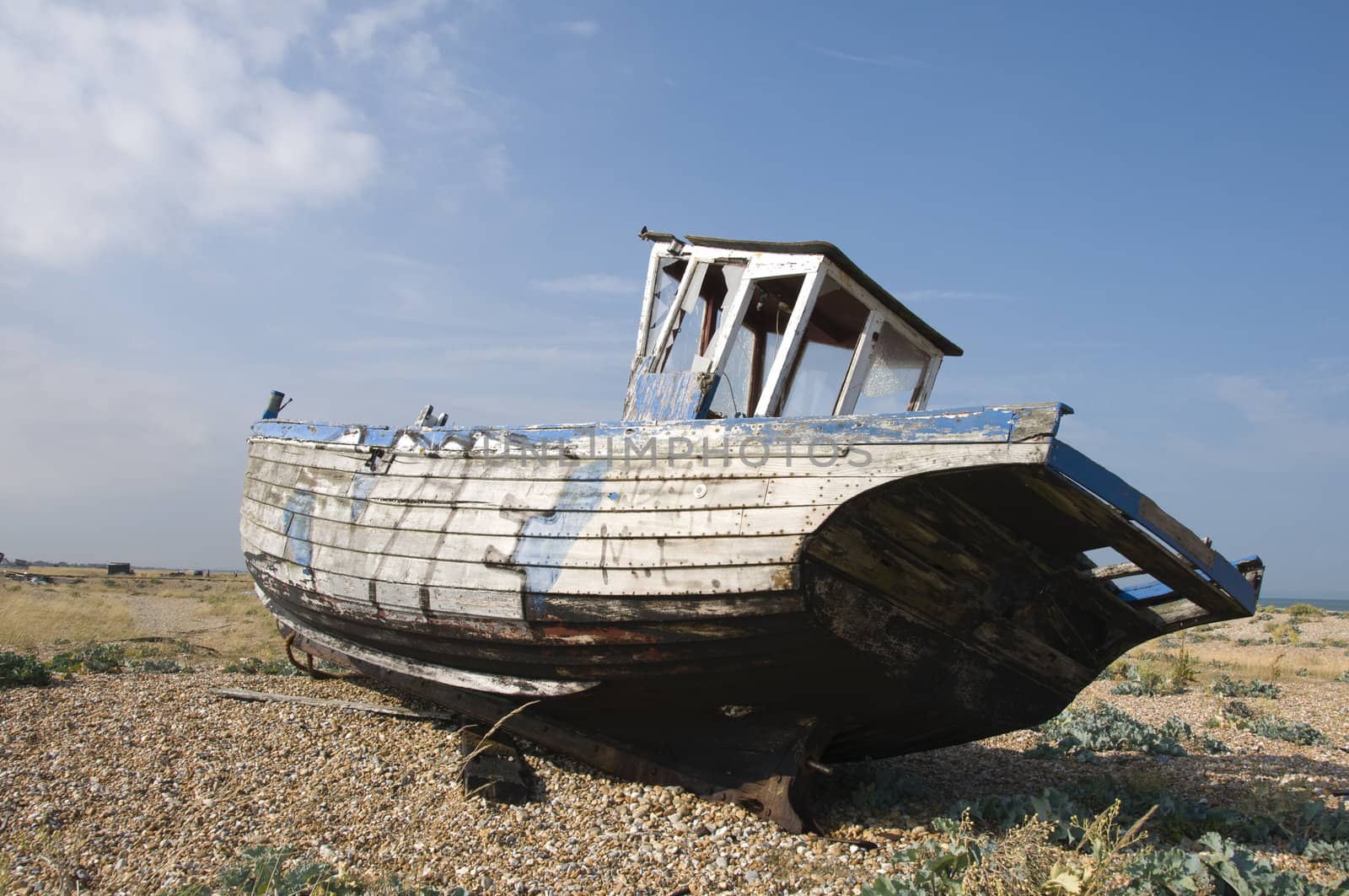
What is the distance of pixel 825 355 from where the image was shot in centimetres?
599

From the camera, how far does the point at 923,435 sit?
395 centimetres

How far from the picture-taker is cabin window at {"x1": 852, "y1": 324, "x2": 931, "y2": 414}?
5.98 m

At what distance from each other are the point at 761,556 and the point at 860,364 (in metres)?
2.11

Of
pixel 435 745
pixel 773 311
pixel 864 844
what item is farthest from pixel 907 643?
pixel 435 745

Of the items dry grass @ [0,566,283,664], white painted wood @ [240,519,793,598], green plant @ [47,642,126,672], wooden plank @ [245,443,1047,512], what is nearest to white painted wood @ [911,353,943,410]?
wooden plank @ [245,443,1047,512]

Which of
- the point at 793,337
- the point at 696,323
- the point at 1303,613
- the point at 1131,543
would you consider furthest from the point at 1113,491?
the point at 1303,613

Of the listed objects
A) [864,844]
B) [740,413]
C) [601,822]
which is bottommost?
[601,822]

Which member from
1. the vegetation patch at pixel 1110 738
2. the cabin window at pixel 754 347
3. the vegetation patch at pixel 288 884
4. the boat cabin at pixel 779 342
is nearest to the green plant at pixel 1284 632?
the vegetation patch at pixel 1110 738

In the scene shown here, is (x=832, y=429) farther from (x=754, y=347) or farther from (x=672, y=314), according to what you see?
(x=672, y=314)

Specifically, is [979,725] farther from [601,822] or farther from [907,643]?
[601,822]

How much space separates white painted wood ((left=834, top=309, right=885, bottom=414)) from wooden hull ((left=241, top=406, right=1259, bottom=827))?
1498mm

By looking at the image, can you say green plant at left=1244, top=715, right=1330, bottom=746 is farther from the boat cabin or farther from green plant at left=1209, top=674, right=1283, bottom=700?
the boat cabin

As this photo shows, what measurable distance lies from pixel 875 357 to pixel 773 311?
2.68 ft

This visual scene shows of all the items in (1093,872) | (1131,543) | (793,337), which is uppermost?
(793,337)
